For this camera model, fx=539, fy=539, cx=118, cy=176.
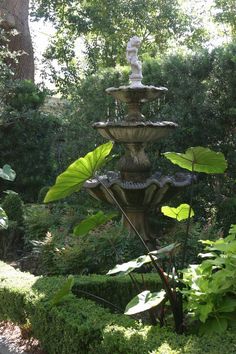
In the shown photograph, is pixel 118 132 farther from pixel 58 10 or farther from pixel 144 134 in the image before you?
pixel 58 10

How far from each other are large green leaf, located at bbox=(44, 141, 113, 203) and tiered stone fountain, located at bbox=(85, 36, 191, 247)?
280 centimetres

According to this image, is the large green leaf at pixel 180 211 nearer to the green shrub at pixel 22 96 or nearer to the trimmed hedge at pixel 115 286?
the trimmed hedge at pixel 115 286

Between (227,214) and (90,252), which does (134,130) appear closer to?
(90,252)

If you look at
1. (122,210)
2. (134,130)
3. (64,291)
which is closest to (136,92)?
(134,130)

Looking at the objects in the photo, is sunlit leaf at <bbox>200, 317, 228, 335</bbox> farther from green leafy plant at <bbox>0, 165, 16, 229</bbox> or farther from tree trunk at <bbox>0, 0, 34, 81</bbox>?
tree trunk at <bbox>0, 0, 34, 81</bbox>

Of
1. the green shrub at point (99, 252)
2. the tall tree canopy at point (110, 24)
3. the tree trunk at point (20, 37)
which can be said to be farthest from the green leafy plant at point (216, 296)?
the tall tree canopy at point (110, 24)

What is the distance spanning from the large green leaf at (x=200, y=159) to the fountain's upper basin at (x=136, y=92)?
3.05m

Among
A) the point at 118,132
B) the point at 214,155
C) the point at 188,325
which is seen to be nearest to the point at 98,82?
the point at 118,132

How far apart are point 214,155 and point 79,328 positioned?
150 centimetres

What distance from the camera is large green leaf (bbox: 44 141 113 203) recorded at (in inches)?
142

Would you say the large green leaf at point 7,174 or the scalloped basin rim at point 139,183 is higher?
the large green leaf at point 7,174

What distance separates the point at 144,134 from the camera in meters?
6.86

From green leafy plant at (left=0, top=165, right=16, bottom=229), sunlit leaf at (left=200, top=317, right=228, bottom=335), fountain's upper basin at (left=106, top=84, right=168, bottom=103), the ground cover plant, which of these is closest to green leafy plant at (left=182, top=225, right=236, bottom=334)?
sunlit leaf at (left=200, top=317, right=228, bottom=335)

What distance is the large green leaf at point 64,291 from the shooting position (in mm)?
3590
